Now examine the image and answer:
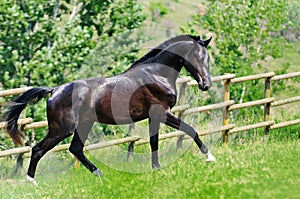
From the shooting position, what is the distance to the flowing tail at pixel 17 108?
326 inches

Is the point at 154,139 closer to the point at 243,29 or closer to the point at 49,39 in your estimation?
the point at 49,39

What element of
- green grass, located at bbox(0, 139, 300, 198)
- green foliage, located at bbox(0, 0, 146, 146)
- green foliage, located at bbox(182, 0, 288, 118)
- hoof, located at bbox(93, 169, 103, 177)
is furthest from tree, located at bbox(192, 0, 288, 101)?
hoof, located at bbox(93, 169, 103, 177)

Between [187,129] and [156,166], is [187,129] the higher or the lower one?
the higher one

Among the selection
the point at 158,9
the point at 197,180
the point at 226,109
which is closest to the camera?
the point at 197,180

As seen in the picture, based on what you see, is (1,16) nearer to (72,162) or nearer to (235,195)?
(72,162)

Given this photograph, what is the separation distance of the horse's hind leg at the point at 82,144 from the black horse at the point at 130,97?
1 centimetres

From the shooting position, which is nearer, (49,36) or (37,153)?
(37,153)

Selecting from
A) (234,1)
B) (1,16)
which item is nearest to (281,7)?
(234,1)

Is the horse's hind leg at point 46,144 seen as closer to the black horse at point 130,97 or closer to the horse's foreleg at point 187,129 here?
the black horse at point 130,97

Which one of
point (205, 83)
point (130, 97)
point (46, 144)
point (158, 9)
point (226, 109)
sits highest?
point (205, 83)

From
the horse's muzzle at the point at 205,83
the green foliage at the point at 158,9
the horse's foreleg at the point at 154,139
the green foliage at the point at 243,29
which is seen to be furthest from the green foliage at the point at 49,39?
the green foliage at the point at 158,9

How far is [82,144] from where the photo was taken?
8.37 metres

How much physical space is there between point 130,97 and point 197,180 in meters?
1.64

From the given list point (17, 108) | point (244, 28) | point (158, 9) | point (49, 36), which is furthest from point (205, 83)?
point (158, 9)
